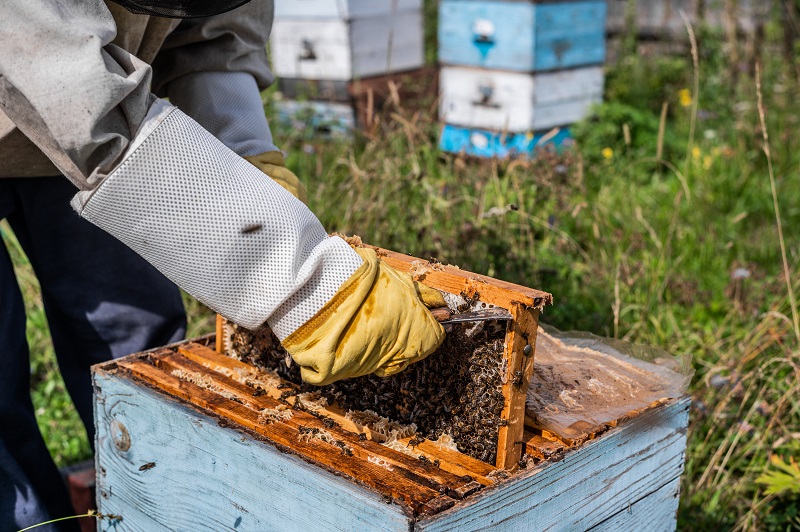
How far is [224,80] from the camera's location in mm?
2312

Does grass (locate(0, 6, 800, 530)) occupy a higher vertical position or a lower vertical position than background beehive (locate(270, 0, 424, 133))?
lower

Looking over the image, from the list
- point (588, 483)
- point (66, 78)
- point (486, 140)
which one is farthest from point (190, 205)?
point (486, 140)

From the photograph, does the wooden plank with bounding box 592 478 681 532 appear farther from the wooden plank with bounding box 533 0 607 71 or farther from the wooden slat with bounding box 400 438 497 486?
the wooden plank with bounding box 533 0 607 71

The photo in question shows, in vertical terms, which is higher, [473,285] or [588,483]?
[473,285]

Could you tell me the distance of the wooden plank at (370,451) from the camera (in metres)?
1.47

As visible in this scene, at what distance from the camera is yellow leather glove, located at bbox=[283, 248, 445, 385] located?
1.54 metres

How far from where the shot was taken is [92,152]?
5.11 feet

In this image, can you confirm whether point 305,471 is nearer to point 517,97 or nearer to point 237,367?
point 237,367

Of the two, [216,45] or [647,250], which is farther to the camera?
[647,250]

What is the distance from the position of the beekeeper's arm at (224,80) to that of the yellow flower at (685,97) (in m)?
4.28

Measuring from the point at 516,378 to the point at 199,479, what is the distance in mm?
674

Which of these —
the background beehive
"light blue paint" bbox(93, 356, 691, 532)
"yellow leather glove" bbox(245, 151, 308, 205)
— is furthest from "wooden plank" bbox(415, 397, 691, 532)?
the background beehive

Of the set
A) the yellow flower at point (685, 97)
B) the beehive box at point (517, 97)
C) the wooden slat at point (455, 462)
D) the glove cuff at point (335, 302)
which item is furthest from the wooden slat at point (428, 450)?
the yellow flower at point (685, 97)

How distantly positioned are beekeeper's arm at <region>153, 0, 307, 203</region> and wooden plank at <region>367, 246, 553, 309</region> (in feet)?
1.81
